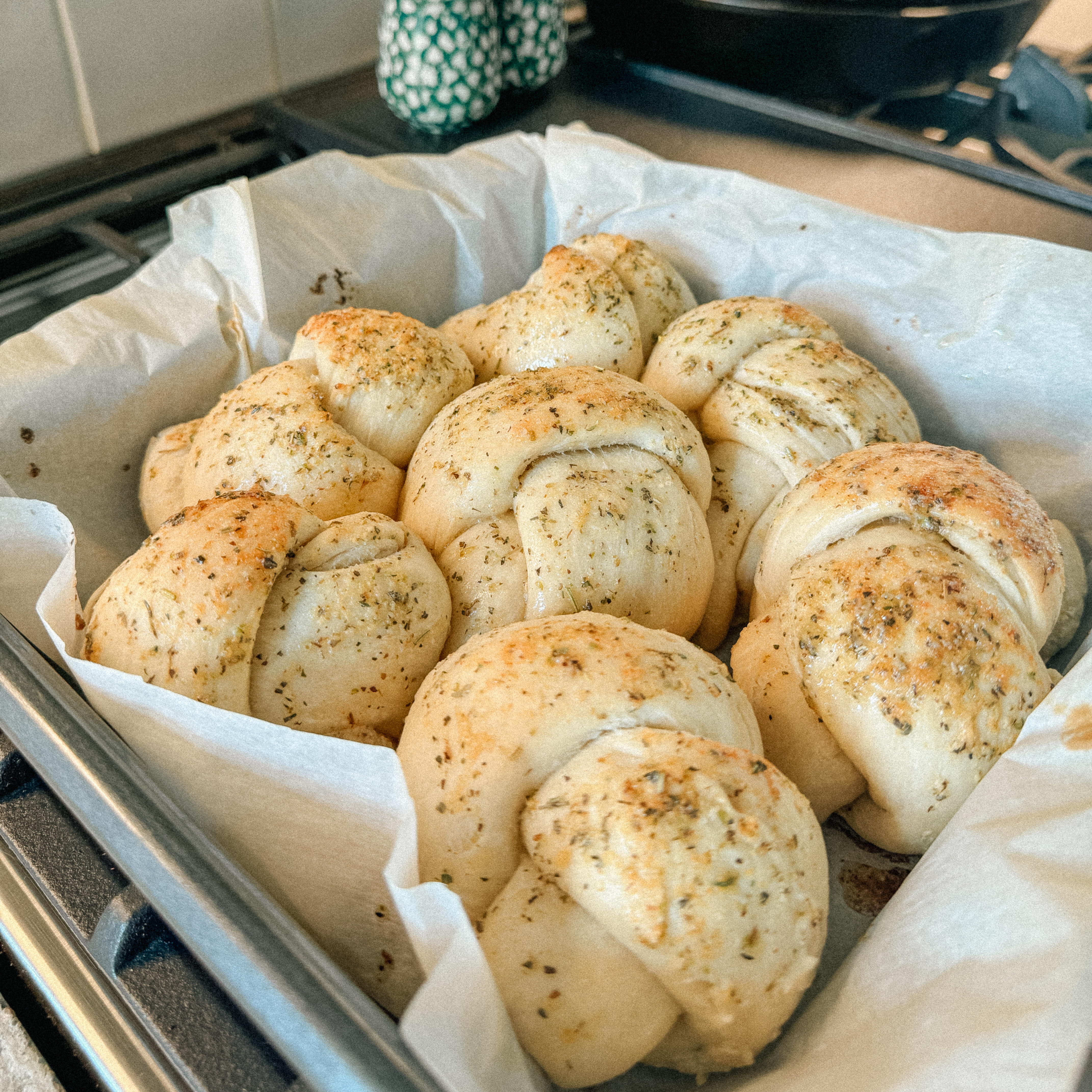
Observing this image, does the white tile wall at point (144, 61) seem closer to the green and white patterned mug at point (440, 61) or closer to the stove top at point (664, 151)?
the stove top at point (664, 151)

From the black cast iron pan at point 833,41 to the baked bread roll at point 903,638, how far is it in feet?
4.24

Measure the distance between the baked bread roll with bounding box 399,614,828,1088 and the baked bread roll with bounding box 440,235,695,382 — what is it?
1.96 ft

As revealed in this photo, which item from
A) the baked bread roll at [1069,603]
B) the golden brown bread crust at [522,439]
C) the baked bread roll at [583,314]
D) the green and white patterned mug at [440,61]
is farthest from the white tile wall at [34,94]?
the baked bread roll at [1069,603]

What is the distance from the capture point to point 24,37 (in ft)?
5.88

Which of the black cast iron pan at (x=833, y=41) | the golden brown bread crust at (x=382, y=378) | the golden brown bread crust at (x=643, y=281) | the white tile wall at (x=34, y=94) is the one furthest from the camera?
the black cast iron pan at (x=833, y=41)

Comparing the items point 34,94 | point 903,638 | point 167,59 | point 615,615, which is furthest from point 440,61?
point 903,638

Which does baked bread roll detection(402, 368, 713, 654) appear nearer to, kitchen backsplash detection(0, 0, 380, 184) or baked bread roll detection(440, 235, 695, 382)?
baked bread roll detection(440, 235, 695, 382)

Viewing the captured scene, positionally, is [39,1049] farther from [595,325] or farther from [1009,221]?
[1009,221]

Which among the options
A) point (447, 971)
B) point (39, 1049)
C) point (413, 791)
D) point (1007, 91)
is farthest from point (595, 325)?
point (1007, 91)

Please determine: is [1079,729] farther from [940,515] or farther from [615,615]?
[615,615]

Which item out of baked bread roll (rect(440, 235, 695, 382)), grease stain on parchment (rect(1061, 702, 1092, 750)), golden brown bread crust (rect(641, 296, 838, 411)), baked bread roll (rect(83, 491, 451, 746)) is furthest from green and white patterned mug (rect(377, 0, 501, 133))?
grease stain on parchment (rect(1061, 702, 1092, 750))

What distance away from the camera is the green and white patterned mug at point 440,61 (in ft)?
6.33

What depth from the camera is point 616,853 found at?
83 centimetres

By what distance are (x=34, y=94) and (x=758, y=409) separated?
60.3 inches
